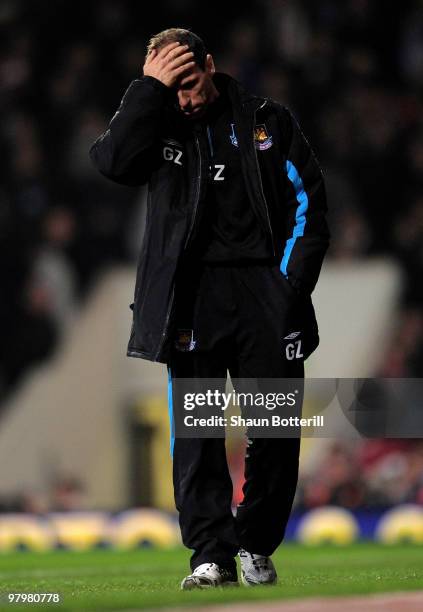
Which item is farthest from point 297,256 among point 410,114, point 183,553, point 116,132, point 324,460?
point 410,114

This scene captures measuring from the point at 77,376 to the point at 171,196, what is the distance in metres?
7.72

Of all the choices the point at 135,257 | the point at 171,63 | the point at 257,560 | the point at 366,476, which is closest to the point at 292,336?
the point at 257,560

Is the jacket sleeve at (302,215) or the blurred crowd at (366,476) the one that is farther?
the blurred crowd at (366,476)

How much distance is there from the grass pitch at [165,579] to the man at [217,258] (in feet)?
1.13

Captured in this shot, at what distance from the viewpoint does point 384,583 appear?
5145 millimetres

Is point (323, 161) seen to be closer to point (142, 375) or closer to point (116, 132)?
point (142, 375)

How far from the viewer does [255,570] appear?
16.9 ft

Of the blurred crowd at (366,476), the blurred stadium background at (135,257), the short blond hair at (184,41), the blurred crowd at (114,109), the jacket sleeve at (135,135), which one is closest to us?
the jacket sleeve at (135,135)

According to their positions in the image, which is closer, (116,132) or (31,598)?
(31,598)

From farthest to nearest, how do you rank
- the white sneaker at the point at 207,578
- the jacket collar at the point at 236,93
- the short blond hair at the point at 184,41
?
1. the jacket collar at the point at 236,93
2. the short blond hair at the point at 184,41
3. the white sneaker at the point at 207,578

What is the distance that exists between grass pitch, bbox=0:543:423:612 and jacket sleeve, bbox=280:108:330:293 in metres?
1.13

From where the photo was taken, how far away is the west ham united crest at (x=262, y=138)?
5191 millimetres

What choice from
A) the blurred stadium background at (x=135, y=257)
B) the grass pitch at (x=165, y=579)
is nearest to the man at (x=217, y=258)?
the grass pitch at (x=165, y=579)

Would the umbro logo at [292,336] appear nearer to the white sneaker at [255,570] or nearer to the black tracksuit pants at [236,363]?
the black tracksuit pants at [236,363]
